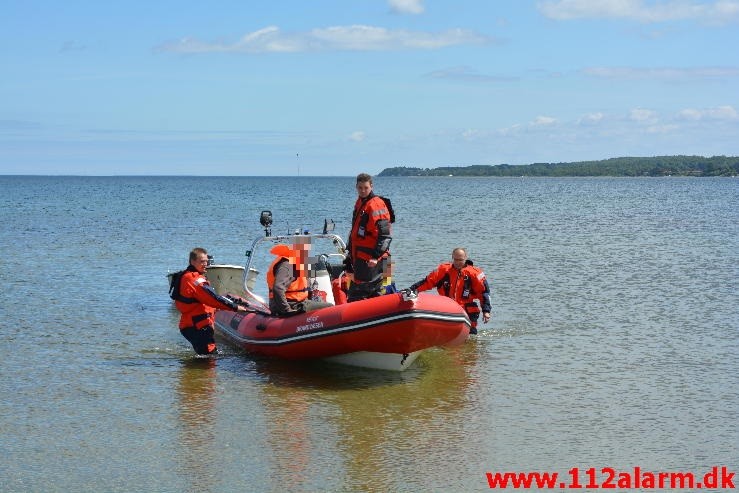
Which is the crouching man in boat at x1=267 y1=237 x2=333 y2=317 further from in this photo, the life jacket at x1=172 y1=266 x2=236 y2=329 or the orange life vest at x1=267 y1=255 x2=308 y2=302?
the life jacket at x1=172 y1=266 x2=236 y2=329

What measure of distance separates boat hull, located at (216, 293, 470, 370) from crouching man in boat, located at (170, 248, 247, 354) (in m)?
0.58

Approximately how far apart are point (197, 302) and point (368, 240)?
6.33 ft

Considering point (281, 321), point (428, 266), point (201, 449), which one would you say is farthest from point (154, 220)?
point (201, 449)

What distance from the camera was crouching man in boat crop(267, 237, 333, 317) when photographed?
9508 millimetres

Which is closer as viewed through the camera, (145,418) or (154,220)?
(145,418)

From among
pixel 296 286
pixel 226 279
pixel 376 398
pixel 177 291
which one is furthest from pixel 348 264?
pixel 226 279

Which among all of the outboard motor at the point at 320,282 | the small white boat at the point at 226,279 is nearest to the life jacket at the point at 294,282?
the outboard motor at the point at 320,282

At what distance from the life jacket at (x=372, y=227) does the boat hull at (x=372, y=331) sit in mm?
552

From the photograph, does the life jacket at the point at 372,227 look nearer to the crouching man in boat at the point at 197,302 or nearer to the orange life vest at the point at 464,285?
the crouching man in boat at the point at 197,302

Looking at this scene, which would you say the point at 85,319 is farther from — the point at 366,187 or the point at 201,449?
the point at 201,449

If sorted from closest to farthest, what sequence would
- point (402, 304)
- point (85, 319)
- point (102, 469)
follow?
1. point (102, 469)
2. point (402, 304)
3. point (85, 319)

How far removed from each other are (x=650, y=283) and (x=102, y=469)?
11450 millimetres

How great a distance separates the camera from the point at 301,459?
6.73 m

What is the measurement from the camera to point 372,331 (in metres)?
8.75
